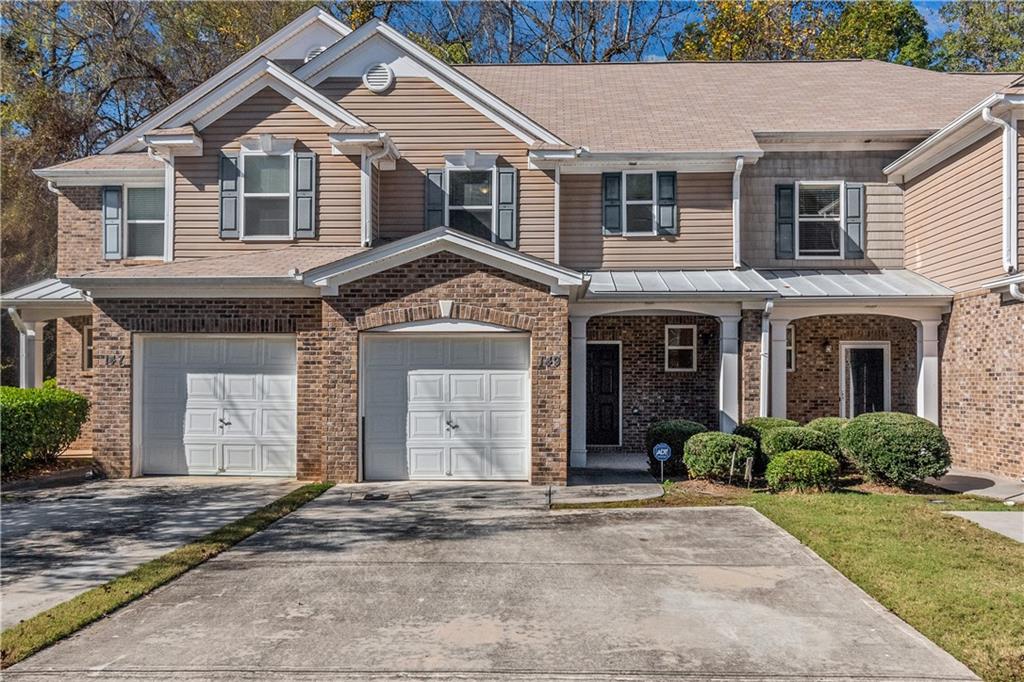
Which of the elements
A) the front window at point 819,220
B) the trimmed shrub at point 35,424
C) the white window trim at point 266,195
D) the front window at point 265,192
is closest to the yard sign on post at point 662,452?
the front window at point 819,220

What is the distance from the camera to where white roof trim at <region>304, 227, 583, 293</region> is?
11320 millimetres

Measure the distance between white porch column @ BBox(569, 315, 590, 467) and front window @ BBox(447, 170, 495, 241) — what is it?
271cm

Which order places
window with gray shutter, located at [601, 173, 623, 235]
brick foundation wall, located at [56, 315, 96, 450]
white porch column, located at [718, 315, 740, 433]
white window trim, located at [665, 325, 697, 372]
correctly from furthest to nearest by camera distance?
brick foundation wall, located at [56, 315, 96, 450] < white window trim, located at [665, 325, 697, 372] < window with gray shutter, located at [601, 173, 623, 235] < white porch column, located at [718, 315, 740, 433]

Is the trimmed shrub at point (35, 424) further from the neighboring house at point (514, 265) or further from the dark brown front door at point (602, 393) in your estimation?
the dark brown front door at point (602, 393)

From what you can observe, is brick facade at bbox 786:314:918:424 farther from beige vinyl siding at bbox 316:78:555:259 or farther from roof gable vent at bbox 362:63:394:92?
roof gable vent at bbox 362:63:394:92

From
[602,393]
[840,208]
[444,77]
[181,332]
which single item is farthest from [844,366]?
[181,332]

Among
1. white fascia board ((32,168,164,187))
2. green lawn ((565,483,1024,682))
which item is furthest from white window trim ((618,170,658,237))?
white fascia board ((32,168,164,187))

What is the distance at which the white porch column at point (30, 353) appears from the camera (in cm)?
1617

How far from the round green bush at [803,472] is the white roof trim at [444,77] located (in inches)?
288

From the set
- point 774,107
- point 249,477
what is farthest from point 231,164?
point 774,107

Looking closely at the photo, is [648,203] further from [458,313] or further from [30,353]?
[30,353]

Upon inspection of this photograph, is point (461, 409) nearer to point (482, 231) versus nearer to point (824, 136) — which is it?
point (482, 231)

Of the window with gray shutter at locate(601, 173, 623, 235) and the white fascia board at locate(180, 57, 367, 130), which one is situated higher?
the white fascia board at locate(180, 57, 367, 130)

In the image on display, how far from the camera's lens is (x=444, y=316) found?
1160 centimetres
